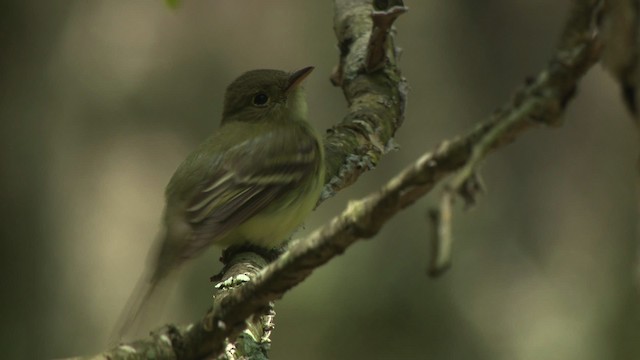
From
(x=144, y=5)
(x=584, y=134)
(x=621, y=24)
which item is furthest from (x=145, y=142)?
(x=621, y=24)

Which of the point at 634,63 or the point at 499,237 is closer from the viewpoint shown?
the point at 634,63

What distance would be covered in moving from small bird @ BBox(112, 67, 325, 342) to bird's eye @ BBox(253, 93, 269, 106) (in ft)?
0.18

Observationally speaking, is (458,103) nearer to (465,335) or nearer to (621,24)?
(465,335)

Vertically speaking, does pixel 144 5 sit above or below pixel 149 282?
above

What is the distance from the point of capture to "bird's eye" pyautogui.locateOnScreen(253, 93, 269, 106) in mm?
4473

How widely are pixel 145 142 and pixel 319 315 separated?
2035 mm

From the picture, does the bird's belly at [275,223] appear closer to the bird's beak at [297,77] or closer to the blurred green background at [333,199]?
the bird's beak at [297,77]

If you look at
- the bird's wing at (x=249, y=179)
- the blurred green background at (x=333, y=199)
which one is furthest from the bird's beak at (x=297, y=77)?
the blurred green background at (x=333, y=199)

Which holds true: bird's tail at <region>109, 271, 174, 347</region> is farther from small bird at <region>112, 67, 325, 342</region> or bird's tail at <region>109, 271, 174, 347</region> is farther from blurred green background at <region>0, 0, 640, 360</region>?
blurred green background at <region>0, 0, 640, 360</region>

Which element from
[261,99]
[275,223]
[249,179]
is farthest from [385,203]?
[261,99]

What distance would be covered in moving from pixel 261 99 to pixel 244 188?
818 mm

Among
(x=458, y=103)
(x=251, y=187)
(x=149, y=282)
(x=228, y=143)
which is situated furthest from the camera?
(x=458, y=103)

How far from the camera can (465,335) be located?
753 cm

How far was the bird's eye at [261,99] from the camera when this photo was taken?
176 inches
